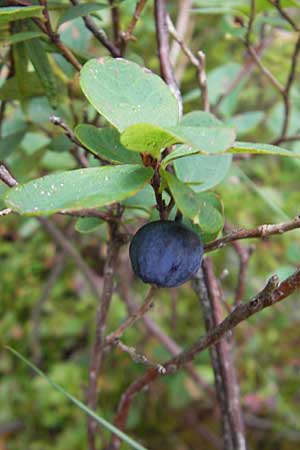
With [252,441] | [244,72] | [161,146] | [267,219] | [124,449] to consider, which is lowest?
[252,441]

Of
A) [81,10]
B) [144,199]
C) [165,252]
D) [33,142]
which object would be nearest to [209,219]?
[165,252]

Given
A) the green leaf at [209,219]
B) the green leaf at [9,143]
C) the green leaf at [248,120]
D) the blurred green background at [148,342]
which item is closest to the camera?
the green leaf at [209,219]

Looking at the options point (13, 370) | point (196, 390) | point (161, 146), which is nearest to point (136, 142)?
point (161, 146)

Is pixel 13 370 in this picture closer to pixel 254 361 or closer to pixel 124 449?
pixel 254 361

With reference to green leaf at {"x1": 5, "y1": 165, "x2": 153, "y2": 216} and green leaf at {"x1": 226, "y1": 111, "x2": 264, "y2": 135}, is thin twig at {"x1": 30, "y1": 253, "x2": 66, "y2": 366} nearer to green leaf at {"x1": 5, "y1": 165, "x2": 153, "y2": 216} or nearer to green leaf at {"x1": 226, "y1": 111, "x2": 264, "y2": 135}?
green leaf at {"x1": 226, "y1": 111, "x2": 264, "y2": 135}

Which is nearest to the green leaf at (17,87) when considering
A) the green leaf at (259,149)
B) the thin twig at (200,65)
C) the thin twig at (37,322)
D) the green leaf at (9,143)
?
the green leaf at (9,143)

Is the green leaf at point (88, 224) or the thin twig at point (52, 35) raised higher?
the thin twig at point (52, 35)

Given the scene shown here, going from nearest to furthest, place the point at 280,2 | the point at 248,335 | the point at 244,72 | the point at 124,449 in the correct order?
1. the point at 280,2
2. the point at 124,449
3. the point at 244,72
4. the point at 248,335

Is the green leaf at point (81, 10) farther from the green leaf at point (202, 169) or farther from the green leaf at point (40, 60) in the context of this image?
the green leaf at point (202, 169)
